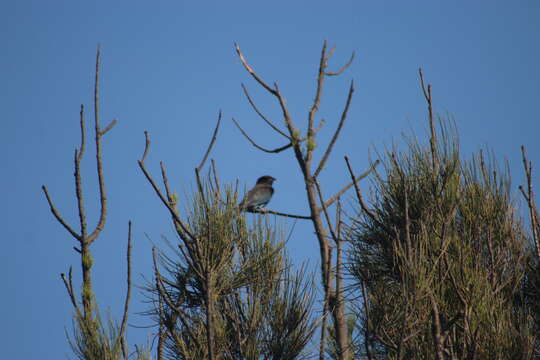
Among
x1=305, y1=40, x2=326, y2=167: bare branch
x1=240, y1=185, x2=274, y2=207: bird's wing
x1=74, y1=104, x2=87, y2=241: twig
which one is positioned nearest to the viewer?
x1=74, y1=104, x2=87, y2=241: twig

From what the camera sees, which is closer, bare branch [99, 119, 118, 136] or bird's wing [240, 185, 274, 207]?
bare branch [99, 119, 118, 136]

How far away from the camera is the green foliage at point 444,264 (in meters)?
4.29

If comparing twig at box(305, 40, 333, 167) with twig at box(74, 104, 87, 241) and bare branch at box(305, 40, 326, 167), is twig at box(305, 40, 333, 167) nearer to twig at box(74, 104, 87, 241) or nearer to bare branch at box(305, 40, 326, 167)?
bare branch at box(305, 40, 326, 167)

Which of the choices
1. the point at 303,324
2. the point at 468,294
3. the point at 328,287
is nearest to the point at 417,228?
the point at 468,294

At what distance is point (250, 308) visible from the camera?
478 cm

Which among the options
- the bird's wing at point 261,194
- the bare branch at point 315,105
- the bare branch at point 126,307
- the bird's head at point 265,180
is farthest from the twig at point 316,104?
the bird's head at point 265,180

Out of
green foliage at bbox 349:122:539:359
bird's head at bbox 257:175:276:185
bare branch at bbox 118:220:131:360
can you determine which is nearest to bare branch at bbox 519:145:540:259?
green foliage at bbox 349:122:539:359

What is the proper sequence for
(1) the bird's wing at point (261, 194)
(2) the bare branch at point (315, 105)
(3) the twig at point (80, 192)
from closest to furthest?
(3) the twig at point (80, 192) → (2) the bare branch at point (315, 105) → (1) the bird's wing at point (261, 194)

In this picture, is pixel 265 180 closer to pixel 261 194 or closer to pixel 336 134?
pixel 261 194

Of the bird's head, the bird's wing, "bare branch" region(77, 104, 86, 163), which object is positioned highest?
the bird's head

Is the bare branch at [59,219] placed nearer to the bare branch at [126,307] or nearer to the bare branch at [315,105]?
the bare branch at [126,307]

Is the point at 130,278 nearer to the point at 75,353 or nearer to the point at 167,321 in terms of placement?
the point at 75,353

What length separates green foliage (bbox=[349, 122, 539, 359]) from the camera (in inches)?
169

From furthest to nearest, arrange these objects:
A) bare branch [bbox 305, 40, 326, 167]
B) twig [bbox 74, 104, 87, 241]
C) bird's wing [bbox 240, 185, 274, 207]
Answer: bird's wing [bbox 240, 185, 274, 207] → bare branch [bbox 305, 40, 326, 167] → twig [bbox 74, 104, 87, 241]
